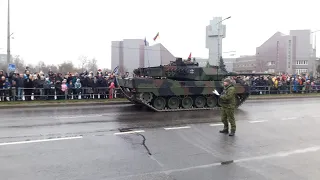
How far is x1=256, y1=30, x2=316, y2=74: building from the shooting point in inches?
3214

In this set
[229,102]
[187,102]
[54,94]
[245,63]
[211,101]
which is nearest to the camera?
[229,102]

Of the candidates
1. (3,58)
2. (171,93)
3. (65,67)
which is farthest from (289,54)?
(171,93)

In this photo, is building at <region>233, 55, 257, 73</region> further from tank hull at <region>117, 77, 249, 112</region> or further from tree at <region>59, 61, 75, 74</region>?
tank hull at <region>117, 77, 249, 112</region>

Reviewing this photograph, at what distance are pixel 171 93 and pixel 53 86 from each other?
21.3ft

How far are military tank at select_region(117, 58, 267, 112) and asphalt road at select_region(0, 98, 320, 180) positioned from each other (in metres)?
3.34

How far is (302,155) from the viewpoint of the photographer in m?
7.12

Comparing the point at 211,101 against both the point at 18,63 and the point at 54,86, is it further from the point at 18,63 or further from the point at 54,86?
the point at 18,63

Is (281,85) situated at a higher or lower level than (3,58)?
lower

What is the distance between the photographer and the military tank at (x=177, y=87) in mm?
14930

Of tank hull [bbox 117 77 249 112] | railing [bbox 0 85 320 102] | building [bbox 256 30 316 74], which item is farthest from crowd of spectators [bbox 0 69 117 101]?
building [bbox 256 30 316 74]

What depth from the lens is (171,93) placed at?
50.1 feet

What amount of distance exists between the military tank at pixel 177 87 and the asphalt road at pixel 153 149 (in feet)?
11.0

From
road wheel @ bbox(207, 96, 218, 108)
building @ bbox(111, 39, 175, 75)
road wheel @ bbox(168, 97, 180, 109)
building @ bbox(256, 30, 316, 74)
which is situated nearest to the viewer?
road wheel @ bbox(168, 97, 180, 109)

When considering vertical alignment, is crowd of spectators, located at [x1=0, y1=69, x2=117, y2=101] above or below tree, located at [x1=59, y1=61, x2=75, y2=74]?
below
